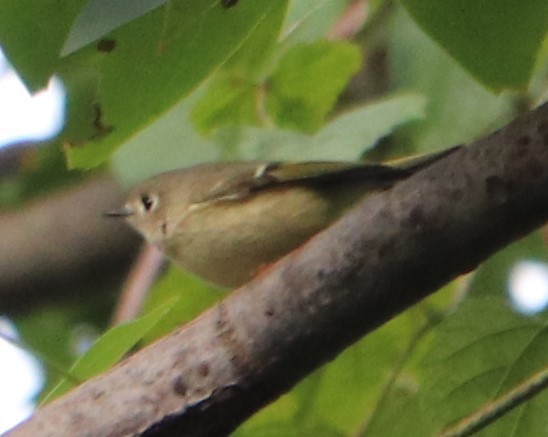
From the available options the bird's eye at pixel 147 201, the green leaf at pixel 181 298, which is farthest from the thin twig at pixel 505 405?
the bird's eye at pixel 147 201

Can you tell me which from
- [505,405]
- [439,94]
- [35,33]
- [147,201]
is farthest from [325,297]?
[147,201]

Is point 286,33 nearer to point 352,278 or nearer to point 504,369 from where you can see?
point 504,369

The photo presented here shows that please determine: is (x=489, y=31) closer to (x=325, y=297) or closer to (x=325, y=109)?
(x=325, y=297)

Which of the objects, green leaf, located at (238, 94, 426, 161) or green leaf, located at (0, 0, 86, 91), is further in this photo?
green leaf, located at (238, 94, 426, 161)

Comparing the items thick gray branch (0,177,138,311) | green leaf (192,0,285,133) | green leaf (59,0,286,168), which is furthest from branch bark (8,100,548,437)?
thick gray branch (0,177,138,311)

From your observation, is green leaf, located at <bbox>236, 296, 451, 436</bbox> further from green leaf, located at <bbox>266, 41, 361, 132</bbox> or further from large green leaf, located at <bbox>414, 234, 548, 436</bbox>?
green leaf, located at <bbox>266, 41, 361, 132</bbox>

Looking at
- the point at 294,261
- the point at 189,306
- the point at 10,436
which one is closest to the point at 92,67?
the point at 294,261
